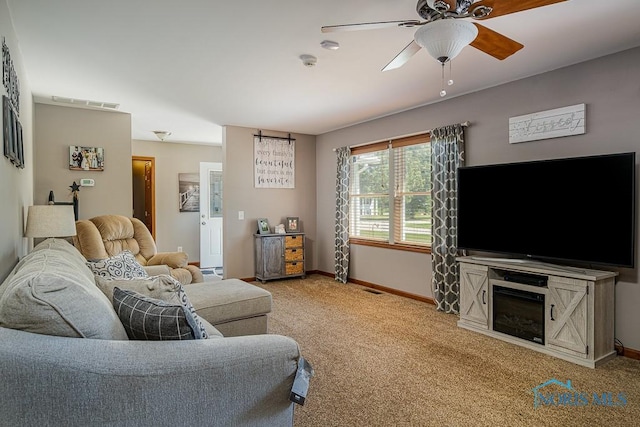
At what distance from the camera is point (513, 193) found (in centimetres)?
341

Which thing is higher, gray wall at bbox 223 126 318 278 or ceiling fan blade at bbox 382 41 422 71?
ceiling fan blade at bbox 382 41 422 71

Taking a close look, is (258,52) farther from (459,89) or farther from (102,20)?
(459,89)

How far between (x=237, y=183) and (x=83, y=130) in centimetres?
214

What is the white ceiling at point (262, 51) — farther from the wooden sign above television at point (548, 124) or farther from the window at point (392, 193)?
the window at point (392, 193)

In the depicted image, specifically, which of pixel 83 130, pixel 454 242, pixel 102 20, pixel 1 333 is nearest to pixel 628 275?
pixel 454 242

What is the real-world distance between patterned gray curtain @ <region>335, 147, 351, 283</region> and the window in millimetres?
123

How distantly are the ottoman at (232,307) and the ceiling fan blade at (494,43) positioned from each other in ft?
7.55

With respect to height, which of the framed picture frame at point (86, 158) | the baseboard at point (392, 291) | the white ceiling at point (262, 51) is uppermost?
the white ceiling at point (262, 51)

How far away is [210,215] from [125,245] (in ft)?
10.6

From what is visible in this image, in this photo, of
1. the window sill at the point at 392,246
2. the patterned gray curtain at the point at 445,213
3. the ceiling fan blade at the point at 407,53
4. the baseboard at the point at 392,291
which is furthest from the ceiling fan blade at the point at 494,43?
the baseboard at the point at 392,291

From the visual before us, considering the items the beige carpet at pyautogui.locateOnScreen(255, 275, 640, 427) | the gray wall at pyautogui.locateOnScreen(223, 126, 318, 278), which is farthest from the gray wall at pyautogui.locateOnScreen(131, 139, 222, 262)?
the beige carpet at pyautogui.locateOnScreen(255, 275, 640, 427)

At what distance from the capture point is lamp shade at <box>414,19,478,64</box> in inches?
75.4

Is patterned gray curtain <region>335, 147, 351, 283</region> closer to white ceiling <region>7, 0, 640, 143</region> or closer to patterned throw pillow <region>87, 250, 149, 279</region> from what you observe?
white ceiling <region>7, 0, 640, 143</region>

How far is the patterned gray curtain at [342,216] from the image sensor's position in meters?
5.72
